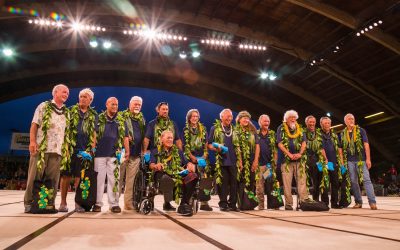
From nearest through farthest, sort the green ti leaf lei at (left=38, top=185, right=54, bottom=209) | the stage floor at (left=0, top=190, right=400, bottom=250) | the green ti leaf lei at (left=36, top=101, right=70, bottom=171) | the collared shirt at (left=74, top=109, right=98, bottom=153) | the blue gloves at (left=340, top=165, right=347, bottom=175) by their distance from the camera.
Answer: the stage floor at (left=0, top=190, right=400, bottom=250) < the green ti leaf lei at (left=38, top=185, right=54, bottom=209) < the green ti leaf lei at (left=36, top=101, right=70, bottom=171) < the collared shirt at (left=74, top=109, right=98, bottom=153) < the blue gloves at (left=340, top=165, right=347, bottom=175)

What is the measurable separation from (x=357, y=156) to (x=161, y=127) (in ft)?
11.2

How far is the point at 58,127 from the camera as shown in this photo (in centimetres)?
398

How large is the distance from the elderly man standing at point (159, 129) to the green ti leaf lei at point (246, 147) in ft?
3.09

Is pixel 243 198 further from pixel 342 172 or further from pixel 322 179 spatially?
pixel 342 172

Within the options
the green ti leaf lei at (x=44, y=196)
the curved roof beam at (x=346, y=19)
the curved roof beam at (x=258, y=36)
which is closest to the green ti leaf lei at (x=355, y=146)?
the green ti leaf lei at (x=44, y=196)

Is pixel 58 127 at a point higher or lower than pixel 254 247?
higher

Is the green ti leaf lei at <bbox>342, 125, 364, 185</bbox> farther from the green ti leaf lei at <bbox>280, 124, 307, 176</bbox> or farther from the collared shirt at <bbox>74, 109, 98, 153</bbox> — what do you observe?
the collared shirt at <bbox>74, 109, 98, 153</bbox>

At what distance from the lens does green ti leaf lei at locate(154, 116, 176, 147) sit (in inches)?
175

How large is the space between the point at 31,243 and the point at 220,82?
61.9 ft

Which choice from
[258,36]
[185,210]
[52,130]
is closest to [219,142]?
[185,210]

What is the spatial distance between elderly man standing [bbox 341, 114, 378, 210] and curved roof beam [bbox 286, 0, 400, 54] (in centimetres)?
704

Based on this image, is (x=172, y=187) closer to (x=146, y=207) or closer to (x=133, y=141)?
(x=146, y=207)

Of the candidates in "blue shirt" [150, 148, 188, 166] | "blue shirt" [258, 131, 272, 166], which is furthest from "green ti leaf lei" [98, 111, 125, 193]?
"blue shirt" [258, 131, 272, 166]

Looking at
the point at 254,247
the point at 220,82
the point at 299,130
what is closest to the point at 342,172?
the point at 299,130
